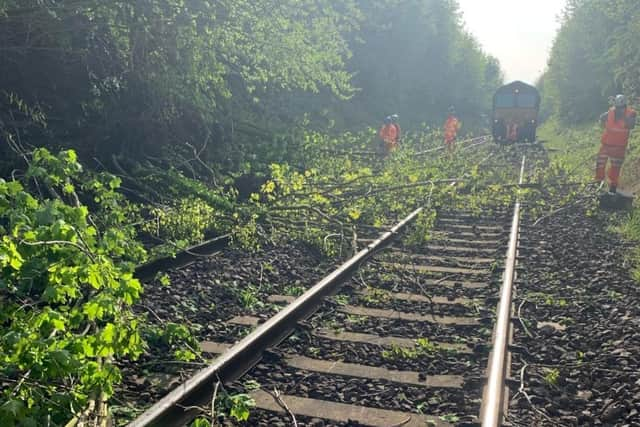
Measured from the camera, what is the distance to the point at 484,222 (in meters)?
9.84

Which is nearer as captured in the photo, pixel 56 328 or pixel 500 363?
pixel 56 328

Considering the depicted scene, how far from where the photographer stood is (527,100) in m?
29.8

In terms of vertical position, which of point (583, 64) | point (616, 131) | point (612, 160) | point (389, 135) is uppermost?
point (583, 64)

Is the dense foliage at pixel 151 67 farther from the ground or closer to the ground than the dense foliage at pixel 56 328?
farther from the ground

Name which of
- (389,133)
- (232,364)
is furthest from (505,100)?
(232,364)

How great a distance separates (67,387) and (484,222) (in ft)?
26.0

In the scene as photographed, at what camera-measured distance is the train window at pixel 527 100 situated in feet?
97.6

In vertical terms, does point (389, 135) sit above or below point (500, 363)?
above

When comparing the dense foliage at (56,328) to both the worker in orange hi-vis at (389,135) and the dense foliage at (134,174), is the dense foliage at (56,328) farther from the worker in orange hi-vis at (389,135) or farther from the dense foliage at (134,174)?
the worker in orange hi-vis at (389,135)

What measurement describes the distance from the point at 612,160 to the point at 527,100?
63.9 ft

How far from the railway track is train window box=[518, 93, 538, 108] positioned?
2504 centimetres

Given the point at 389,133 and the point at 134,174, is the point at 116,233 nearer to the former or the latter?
the point at 134,174

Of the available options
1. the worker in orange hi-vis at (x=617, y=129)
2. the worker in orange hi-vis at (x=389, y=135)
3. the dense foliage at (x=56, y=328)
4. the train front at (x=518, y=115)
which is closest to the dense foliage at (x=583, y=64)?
the train front at (x=518, y=115)

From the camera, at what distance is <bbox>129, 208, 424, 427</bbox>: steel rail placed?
3.17 m
